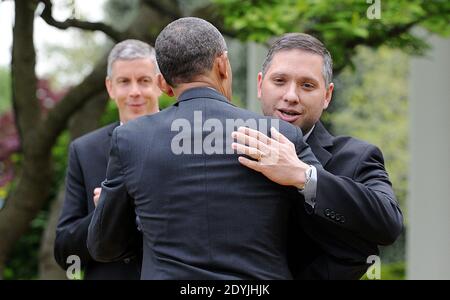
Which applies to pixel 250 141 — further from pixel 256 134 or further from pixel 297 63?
pixel 297 63

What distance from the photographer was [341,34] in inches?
245

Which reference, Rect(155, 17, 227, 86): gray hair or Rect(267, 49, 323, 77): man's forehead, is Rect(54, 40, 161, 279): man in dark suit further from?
Rect(267, 49, 323, 77): man's forehead

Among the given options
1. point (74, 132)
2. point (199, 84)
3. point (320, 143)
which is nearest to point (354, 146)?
point (320, 143)

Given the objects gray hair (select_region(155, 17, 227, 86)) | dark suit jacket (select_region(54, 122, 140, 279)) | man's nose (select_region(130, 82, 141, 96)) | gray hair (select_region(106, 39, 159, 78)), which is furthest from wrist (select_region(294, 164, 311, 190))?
gray hair (select_region(106, 39, 159, 78))

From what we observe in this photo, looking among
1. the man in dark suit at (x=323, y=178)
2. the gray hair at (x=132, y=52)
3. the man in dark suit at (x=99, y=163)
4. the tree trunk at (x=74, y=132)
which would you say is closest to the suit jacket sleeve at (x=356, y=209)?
the man in dark suit at (x=323, y=178)

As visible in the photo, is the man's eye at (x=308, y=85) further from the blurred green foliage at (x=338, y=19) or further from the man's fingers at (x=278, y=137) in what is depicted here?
the blurred green foliage at (x=338, y=19)

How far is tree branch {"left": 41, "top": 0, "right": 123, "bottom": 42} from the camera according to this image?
6000mm

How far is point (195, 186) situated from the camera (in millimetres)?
2994

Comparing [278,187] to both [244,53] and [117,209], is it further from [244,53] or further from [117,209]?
[244,53]

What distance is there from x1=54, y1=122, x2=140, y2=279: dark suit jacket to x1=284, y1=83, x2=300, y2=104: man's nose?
115 cm

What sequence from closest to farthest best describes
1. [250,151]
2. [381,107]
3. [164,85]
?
[250,151] < [164,85] < [381,107]

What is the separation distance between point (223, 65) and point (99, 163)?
4.63 feet

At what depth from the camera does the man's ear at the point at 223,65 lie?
3154mm
